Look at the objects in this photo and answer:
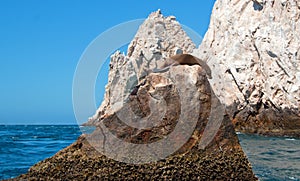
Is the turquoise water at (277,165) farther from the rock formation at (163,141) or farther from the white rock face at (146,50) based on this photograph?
the white rock face at (146,50)

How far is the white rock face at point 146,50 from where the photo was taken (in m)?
67.4

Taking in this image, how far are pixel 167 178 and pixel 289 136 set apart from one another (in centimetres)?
2499

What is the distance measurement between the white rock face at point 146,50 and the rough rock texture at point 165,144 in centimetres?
5484

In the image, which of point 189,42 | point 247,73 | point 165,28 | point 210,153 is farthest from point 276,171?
point 165,28

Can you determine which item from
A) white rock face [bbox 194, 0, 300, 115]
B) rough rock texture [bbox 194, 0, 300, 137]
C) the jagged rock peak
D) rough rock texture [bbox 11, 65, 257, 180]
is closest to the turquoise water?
rough rock texture [bbox 11, 65, 257, 180]

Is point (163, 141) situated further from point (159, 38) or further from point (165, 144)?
point (159, 38)

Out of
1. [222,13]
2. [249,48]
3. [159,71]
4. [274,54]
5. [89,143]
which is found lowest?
[89,143]

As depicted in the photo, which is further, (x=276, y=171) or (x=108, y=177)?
(x=276, y=171)

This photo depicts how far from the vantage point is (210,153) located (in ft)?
28.0

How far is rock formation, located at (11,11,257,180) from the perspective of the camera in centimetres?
838

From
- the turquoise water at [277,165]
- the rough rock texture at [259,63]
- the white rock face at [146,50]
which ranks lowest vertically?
the turquoise water at [277,165]

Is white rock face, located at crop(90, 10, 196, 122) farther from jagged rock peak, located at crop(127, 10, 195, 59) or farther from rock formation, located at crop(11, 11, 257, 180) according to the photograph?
rock formation, located at crop(11, 11, 257, 180)

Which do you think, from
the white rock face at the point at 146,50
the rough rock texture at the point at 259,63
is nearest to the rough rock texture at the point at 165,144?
the rough rock texture at the point at 259,63

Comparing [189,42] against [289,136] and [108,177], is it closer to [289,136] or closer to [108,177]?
[289,136]
